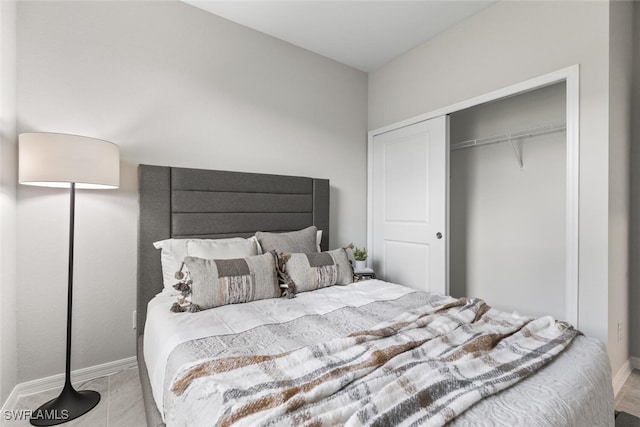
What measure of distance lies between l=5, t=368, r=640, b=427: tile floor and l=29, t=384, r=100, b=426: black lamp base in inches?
1.4

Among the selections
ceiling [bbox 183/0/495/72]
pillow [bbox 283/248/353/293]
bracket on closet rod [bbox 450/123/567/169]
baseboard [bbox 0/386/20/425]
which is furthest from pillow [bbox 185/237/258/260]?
bracket on closet rod [bbox 450/123/567/169]

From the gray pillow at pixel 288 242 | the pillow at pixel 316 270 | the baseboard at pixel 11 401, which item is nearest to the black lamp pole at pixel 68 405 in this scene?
the baseboard at pixel 11 401

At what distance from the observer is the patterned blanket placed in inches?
Answer: 32.7

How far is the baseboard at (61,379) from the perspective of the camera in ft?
6.11

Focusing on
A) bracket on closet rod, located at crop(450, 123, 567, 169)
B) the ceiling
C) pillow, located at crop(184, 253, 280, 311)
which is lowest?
pillow, located at crop(184, 253, 280, 311)

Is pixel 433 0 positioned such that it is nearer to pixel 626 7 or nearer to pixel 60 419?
pixel 626 7

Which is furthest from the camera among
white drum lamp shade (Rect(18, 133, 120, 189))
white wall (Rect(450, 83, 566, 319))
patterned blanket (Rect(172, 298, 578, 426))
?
white wall (Rect(450, 83, 566, 319))

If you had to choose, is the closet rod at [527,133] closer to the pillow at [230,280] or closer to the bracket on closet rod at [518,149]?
the bracket on closet rod at [518,149]

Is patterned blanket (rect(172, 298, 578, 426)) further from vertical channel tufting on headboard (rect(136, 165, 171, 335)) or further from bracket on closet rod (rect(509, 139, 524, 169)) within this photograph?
bracket on closet rod (rect(509, 139, 524, 169))

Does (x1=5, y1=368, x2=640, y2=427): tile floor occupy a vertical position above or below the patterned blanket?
below

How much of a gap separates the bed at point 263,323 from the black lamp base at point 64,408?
31cm

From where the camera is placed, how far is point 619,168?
2.09m

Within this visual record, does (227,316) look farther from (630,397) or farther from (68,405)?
(630,397)

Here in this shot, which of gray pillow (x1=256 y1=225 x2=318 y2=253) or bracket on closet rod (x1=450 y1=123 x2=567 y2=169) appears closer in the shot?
gray pillow (x1=256 y1=225 x2=318 y2=253)
